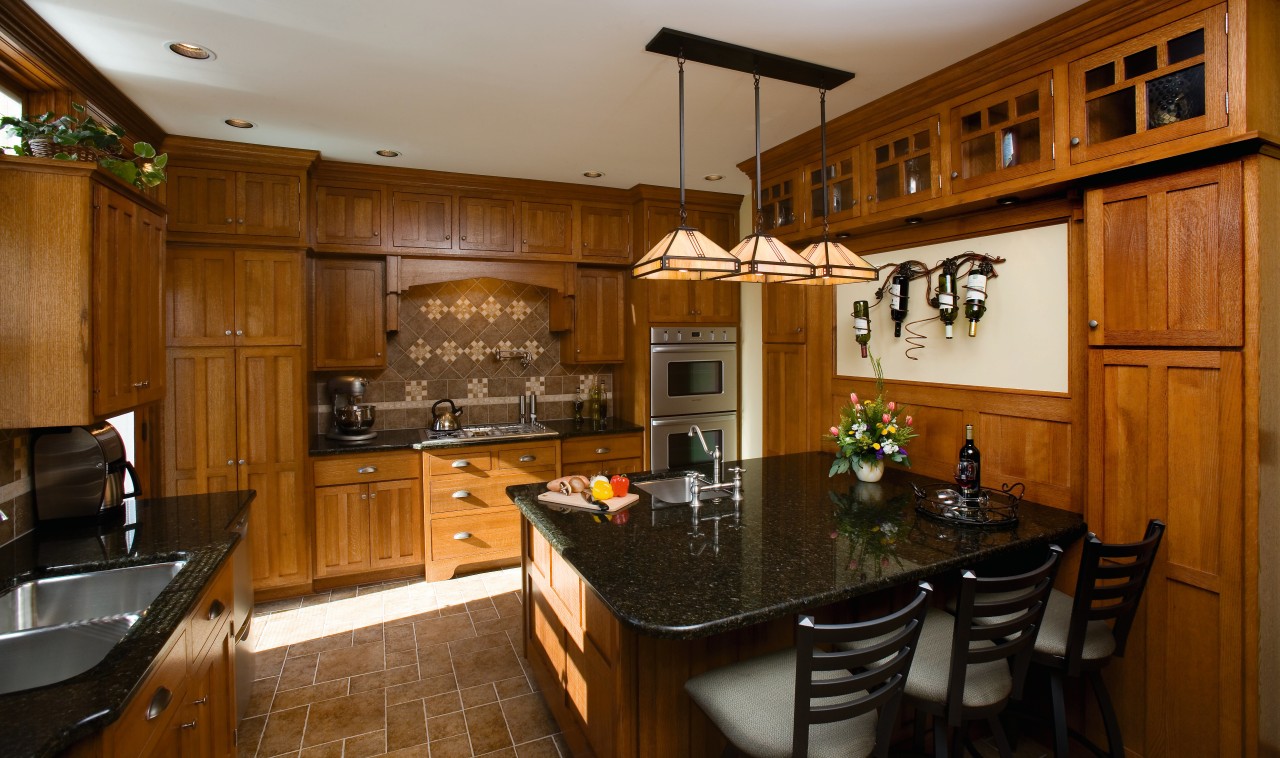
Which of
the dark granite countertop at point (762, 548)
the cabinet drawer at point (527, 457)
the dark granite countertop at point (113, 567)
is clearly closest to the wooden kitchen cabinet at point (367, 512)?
the cabinet drawer at point (527, 457)

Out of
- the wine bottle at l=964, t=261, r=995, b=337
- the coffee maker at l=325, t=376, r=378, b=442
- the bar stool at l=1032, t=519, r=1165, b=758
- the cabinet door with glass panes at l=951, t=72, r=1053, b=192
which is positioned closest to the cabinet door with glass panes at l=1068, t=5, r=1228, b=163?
the cabinet door with glass panes at l=951, t=72, r=1053, b=192

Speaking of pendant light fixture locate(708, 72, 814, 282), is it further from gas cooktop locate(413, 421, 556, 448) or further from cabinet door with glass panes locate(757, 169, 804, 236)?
gas cooktop locate(413, 421, 556, 448)

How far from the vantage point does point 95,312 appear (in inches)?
74.1

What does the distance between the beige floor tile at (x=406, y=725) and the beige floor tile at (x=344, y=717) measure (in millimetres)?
44

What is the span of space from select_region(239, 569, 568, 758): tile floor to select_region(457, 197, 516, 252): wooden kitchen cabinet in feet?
7.34

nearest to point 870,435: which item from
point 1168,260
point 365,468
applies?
point 1168,260

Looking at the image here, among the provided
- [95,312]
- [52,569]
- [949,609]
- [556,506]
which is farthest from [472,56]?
[949,609]

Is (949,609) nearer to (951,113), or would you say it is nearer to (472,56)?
(951,113)

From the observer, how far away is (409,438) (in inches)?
162

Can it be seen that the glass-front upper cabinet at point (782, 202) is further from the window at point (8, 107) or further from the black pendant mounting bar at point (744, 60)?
the window at point (8, 107)

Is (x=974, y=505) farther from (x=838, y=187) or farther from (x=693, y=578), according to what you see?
(x=838, y=187)

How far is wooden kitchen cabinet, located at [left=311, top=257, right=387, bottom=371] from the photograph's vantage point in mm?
3977

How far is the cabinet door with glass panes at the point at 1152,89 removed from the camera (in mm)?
1813

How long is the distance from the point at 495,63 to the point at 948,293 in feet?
6.94
